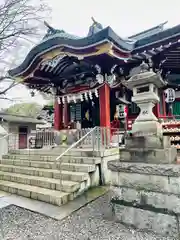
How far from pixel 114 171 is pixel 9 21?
5.25 metres

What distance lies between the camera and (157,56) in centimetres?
754

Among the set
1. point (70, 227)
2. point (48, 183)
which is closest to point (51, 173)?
point (48, 183)

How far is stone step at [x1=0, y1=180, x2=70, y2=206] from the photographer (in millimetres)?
4051

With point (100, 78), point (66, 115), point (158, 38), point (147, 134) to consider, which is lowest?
point (147, 134)

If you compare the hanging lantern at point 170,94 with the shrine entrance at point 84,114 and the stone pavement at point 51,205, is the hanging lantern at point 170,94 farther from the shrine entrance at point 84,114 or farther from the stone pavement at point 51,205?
the stone pavement at point 51,205

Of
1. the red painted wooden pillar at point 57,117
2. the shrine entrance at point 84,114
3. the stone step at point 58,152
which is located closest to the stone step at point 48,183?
the stone step at point 58,152

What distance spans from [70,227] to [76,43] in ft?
19.6

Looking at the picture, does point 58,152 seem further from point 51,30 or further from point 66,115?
point 51,30

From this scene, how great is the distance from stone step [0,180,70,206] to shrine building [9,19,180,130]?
3987 millimetres

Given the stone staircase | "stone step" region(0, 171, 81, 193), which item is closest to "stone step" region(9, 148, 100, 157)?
the stone staircase

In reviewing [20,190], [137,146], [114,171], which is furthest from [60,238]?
[20,190]

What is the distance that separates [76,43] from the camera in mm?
6691

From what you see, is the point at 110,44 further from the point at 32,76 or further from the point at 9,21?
the point at 32,76

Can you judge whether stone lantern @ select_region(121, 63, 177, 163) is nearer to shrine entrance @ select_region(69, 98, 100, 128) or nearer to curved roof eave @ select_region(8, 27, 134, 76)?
curved roof eave @ select_region(8, 27, 134, 76)
